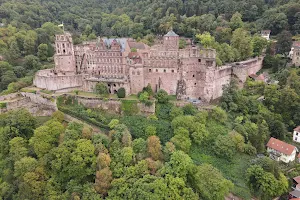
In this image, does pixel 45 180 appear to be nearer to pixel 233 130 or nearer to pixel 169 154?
pixel 169 154

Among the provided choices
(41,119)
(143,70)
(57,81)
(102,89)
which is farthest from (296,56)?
(41,119)

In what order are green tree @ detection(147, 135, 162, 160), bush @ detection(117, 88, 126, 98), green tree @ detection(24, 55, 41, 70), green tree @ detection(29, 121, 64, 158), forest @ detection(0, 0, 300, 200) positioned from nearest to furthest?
forest @ detection(0, 0, 300, 200)
green tree @ detection(147, 135, 162, 160)
green tree @ detection(29, 121, 64, 158)
bush @ detection(117, 88, 126, 98)
green tree @ detection(24, 55, 41, 70)

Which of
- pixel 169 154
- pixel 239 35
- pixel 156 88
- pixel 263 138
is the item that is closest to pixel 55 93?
pixel 156 88

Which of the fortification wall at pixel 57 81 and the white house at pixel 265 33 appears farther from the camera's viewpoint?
the white house at pixel 265 33

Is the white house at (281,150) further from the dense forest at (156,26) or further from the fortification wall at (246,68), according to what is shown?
the dense forest at (156,26)

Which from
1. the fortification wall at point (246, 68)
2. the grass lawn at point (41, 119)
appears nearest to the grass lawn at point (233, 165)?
the fortification wall at point (246, 68)

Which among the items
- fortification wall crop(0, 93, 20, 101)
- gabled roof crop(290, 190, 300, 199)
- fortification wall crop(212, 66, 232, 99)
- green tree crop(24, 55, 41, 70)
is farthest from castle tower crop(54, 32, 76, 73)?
gabled roof crop(290, 190, 300, 199)

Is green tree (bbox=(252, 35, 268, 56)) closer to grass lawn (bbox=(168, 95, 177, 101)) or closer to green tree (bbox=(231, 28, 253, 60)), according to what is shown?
green tree (bbox=(231, 28, 253, 60))
